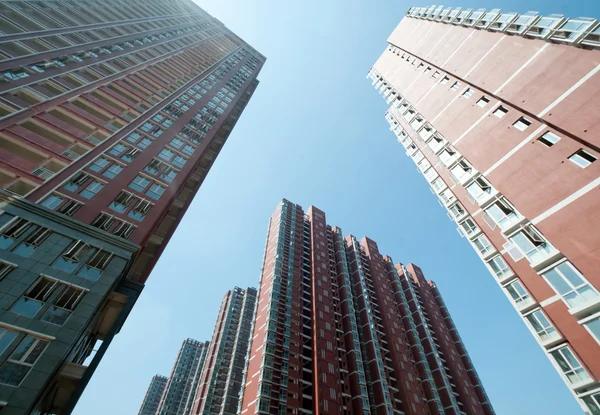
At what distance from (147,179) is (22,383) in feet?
57.5

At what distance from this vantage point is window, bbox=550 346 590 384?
11.7 meters

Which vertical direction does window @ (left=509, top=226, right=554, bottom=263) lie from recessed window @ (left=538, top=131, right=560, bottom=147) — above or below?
below

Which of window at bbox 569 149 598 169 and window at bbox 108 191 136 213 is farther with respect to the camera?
window at bbox 108 191 136 213

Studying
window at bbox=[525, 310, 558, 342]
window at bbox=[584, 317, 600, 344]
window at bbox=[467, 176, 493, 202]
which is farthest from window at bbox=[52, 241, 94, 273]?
window at bbox=[584, 317, 600, 344]

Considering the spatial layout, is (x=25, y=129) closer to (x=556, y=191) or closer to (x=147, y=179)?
(x=147, y=179)

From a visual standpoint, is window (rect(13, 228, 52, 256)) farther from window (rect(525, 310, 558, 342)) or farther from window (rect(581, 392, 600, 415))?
window (rect(581, 392, 600, 415))

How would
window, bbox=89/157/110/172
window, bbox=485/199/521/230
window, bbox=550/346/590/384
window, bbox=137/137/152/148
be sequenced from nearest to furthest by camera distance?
window, bbox=550/346/590/384
window, bbox=485/199/521/230
window, bbox=89/157/110/172
window, bbox=137/137/152/148

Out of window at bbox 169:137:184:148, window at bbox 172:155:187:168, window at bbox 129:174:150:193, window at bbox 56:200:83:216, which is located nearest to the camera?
window at bbox 56:200:83:216

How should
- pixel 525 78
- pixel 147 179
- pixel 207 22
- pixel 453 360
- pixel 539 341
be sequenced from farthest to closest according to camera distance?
1. pixel 207 22
2. pixel 453 360
3. pixel 147 179
4. pixel 525 78
5. pixel 539 341

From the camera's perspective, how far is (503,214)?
1516cm

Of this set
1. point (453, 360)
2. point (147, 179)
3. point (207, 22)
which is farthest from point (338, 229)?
point (207, 22)

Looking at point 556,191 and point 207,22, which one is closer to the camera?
point 556,191

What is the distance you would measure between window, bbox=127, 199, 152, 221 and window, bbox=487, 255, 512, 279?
24996 mm

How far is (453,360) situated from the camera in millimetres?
65500
